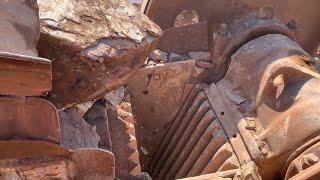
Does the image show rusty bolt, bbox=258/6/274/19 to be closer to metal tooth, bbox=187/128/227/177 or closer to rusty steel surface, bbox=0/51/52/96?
metal tooth, bbox=187/128/227/177

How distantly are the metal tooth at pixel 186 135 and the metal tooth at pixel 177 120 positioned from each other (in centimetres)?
12

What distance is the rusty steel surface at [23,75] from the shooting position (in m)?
1.46

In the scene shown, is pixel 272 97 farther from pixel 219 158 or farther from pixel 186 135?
pixel 186 135

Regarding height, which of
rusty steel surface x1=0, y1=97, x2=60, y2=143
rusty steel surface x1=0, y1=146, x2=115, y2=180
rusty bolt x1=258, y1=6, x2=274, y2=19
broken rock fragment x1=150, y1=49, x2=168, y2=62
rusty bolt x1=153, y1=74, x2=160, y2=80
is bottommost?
rusty bolt x1=153, y1=74, x2=160, y2=80

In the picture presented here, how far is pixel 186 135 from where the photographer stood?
12.6 ft

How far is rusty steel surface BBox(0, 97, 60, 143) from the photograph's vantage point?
4.84 feet

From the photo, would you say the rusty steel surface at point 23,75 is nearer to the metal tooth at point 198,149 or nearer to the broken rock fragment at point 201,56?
the metal tooth at point 198,149

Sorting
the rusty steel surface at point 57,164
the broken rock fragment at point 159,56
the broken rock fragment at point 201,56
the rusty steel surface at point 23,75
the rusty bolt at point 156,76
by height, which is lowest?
the rusty bolt at point 156,76

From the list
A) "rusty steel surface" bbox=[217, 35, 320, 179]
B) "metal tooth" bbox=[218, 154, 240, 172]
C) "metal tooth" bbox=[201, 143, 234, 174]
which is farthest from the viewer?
"metal tooth" bbox=[201, 143, 234, 174]

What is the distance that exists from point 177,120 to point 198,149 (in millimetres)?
413

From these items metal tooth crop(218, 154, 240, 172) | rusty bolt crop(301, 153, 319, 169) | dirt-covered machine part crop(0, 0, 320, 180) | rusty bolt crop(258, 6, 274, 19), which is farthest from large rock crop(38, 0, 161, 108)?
rusty bolt crop(258, 6, 274, 19)

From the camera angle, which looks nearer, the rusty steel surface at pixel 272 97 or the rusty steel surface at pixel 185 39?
the rusty steel surface at pixel 272 97

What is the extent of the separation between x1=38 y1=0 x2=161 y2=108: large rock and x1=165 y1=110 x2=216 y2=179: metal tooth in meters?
1.36

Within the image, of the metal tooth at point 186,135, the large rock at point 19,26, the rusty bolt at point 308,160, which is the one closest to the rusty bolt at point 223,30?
the metal tooth at point 186,135
